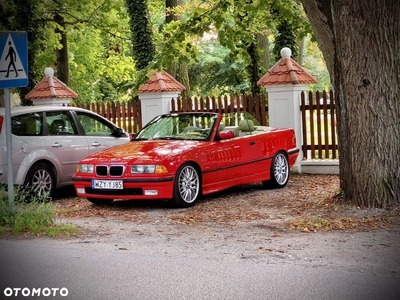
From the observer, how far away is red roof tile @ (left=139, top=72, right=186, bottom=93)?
18438 millimetres

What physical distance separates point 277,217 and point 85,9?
1794cm

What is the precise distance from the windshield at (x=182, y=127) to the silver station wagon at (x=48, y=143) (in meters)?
1.48

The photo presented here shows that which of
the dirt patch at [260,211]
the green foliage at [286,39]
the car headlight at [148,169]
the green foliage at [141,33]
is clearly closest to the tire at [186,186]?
the dirt patch at [260,211]

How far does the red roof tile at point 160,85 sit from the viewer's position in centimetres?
1844

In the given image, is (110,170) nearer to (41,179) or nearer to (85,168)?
(85,168)

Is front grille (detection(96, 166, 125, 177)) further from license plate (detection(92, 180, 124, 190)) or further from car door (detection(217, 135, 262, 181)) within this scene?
car door (detection(217, 135, 262, 181))

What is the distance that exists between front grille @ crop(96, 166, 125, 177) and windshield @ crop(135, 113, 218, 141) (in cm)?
158

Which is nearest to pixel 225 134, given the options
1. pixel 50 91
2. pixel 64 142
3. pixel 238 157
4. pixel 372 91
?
pixel 238 157

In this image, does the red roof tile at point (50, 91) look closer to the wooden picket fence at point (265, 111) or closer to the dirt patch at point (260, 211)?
the wooden picket fence at point (265, 111)

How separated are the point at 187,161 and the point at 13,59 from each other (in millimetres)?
3301

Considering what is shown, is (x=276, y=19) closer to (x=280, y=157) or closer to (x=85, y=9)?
(x=280, y=157)

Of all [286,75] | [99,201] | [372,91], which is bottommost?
[99,201]

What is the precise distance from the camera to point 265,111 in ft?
59.1

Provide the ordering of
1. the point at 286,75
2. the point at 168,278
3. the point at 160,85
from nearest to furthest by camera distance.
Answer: the point at 168,278, the point at 286,75, the point at 160,85
